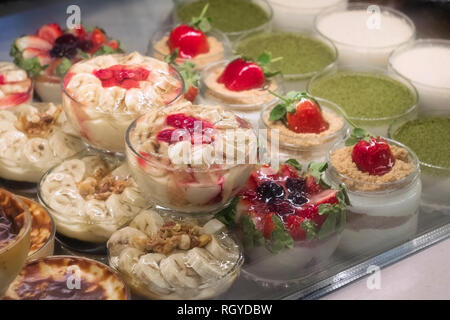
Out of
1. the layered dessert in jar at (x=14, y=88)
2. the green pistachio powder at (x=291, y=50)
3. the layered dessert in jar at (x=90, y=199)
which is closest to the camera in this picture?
the layered dessert in jar at (x=90, y=199)

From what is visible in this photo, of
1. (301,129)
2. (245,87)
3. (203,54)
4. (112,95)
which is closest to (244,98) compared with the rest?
(245,87)

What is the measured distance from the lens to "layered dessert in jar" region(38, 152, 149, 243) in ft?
6.64

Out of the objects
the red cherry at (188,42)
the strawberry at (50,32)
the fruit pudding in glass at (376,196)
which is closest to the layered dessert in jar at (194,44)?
the red cherry at (188,42)

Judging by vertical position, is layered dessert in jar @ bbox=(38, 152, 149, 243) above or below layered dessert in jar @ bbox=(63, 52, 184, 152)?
below

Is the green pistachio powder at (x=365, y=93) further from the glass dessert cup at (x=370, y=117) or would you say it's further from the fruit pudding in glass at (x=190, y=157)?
the fruit pudding in glass at (x=190, y=157)

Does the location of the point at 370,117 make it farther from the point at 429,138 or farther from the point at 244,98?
the point at 244,98

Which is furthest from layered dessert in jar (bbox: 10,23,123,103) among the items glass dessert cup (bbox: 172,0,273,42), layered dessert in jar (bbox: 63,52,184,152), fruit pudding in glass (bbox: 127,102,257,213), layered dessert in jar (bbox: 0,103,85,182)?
fruit pudding in glass (bbox: 127,102,257,213)

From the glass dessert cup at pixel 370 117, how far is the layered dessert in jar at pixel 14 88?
102 centimetres

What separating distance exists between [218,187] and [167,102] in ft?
1.34

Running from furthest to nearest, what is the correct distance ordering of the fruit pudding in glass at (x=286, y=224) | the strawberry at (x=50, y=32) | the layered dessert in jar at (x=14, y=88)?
the strawberry at (x=50, y=32)
the layered dessert in jar at (x=14, y=88)
the fruit pudding in glass at (x=286, y=224)

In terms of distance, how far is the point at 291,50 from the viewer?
3.08 meters

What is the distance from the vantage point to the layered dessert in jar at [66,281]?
1737 millimetres

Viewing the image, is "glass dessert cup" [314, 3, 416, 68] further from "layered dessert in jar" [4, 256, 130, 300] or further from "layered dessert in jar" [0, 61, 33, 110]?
"layered dessert in jar" [4, 256, 130, 300]

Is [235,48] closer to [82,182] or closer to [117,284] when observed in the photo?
[82,182]
